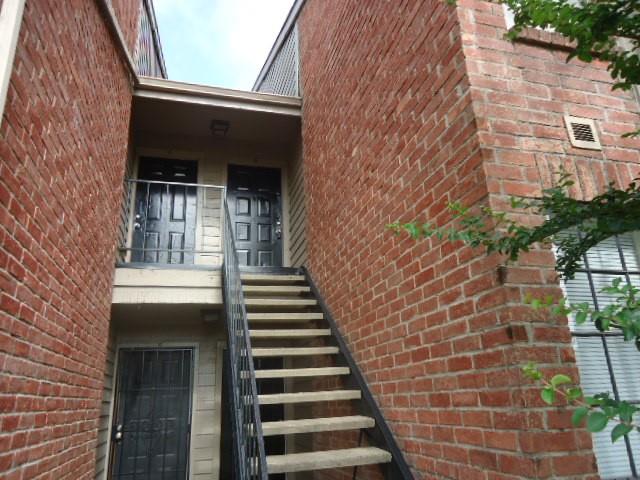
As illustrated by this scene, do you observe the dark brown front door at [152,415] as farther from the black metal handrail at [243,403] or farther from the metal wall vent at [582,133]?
the metal wall vent at [582,133]

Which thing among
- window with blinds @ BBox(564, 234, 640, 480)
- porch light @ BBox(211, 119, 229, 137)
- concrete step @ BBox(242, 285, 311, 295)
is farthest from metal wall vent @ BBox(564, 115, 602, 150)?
porch light @ BBox(211, 119, 229, 137)

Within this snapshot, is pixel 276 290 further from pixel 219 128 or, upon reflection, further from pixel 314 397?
pixel 219 128

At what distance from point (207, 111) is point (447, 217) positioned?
4.45m

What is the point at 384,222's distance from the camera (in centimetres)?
318

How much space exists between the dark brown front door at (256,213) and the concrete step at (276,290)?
1.44 metres

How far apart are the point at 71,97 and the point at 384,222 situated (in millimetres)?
2228

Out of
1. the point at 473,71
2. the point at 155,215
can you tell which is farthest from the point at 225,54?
the point at 473,71

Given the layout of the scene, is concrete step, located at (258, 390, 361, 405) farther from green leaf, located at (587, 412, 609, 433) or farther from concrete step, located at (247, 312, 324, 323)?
green leaf, located at (587, 412, 609, 433)

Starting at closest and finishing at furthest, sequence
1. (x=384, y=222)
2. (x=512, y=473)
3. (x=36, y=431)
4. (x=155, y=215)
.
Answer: (x=512, y=473)
(x=36, y=431)
(x=384, y=222)
(x=155, y=215)

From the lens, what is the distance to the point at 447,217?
238cm

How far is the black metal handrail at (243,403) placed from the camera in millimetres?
2512

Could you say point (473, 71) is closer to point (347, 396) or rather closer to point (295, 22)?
point (347, 396)

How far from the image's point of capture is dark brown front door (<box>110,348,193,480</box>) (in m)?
5.33

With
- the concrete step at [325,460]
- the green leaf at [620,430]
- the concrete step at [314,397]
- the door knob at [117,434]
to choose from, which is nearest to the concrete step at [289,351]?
the concrete step at [314,397]
